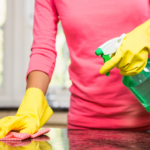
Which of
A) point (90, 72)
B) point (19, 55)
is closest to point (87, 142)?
point (90, 72)

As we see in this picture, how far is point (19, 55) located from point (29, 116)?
170 centimetres

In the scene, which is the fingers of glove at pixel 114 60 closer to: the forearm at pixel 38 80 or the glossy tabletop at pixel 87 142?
the glossy tabletop at pixel 87 142

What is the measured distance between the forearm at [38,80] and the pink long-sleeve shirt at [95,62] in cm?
2

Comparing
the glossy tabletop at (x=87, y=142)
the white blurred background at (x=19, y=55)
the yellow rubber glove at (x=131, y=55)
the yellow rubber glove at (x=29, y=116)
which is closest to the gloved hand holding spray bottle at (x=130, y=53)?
the yellow rubber glove at (x=131, y=55)

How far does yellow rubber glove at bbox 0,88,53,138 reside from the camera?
2.69ft

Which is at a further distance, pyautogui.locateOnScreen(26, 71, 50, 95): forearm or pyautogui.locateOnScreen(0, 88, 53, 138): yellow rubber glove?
pyautogui.locateOnScreen(26, 71, 50, 95): forearm

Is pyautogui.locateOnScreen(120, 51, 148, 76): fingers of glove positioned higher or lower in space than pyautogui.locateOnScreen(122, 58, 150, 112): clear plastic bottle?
higher

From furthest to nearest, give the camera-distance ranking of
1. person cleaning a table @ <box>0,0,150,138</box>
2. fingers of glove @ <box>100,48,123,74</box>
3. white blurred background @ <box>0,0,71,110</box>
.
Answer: white blurred background @ <box>0,0,71,110</box> < person cleaning a table @ <box>0,0,150,138</box> < fingers of glove @ <box>100,48,123,74</box>

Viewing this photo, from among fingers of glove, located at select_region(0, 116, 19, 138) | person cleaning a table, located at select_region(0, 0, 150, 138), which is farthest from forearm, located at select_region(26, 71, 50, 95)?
fingers of glove, located at select_region(0, 116, 19, 138)

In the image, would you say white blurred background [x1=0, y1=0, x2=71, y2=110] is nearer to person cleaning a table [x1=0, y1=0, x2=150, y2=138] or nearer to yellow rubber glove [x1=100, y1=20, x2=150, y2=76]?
person cleaning a table [x1=0, y1=0, x2=150, y2=138]

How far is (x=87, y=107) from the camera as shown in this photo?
1045mm

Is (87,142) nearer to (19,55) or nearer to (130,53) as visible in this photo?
(130,53)

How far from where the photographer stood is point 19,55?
8.32 ft

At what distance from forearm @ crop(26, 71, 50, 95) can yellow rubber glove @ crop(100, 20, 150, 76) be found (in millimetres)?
310
